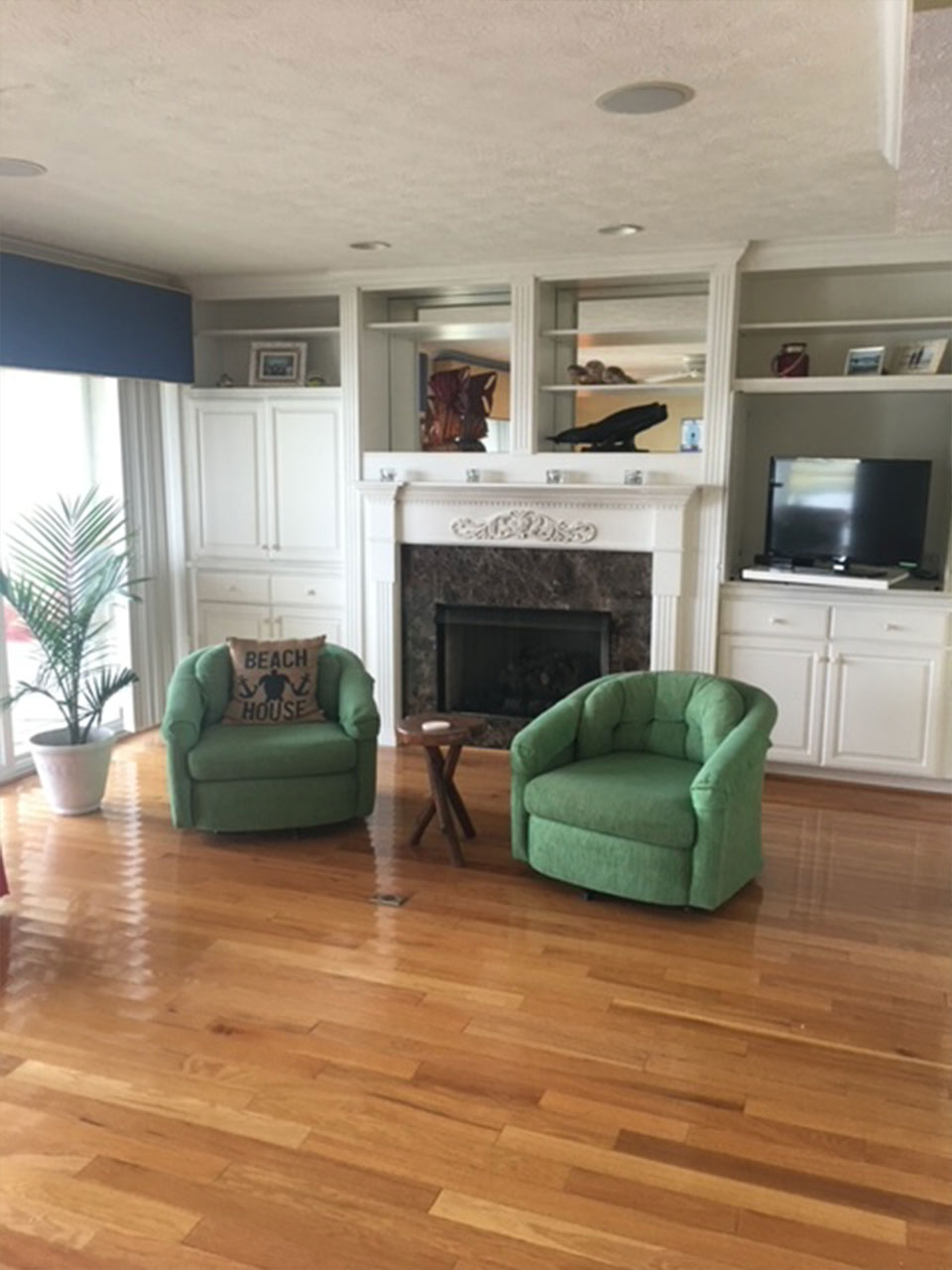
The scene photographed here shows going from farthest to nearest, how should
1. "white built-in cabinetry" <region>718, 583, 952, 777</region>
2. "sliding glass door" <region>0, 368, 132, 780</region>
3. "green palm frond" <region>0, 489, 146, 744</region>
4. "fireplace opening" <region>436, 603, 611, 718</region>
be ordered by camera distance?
"fireplace opening" <region>436, 603, 611, 718</region> → "sliding glass door" <region>0, 368, 132, 780</region> → "white built-in cabinetry" <region>718, 583, 952, 777</region> → "green palm frond" <region>0, 489, 146, 744</region>

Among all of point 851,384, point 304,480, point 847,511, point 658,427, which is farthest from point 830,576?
point 304,480

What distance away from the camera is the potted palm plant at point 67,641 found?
15.2ft

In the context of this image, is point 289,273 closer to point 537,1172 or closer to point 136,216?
point 136,216

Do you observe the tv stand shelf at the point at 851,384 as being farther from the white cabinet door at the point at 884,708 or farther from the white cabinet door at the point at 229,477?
the white cabinet door at the point at 229,477

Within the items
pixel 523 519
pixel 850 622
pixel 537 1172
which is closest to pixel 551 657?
pixel 523 519

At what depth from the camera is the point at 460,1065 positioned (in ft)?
9.22

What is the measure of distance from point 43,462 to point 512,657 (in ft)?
8.78

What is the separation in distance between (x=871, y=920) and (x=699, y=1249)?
71.2 inches

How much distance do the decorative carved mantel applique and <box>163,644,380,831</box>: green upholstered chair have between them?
141 cm

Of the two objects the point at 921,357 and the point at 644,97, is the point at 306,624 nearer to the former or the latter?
the point at 921,357

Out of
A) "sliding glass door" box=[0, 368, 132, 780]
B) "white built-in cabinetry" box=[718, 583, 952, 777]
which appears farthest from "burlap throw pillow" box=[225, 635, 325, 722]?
"white built-in cabinetry" box=[718, 583, 952, 777]

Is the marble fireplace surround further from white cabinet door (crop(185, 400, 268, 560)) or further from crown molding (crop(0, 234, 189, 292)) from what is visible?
crown molding (crop(0, 234, 189, 292))

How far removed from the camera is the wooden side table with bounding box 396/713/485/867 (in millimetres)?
4090

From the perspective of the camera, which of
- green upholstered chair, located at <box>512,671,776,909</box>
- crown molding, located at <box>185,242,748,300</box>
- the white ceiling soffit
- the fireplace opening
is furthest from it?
the fireplace opening
